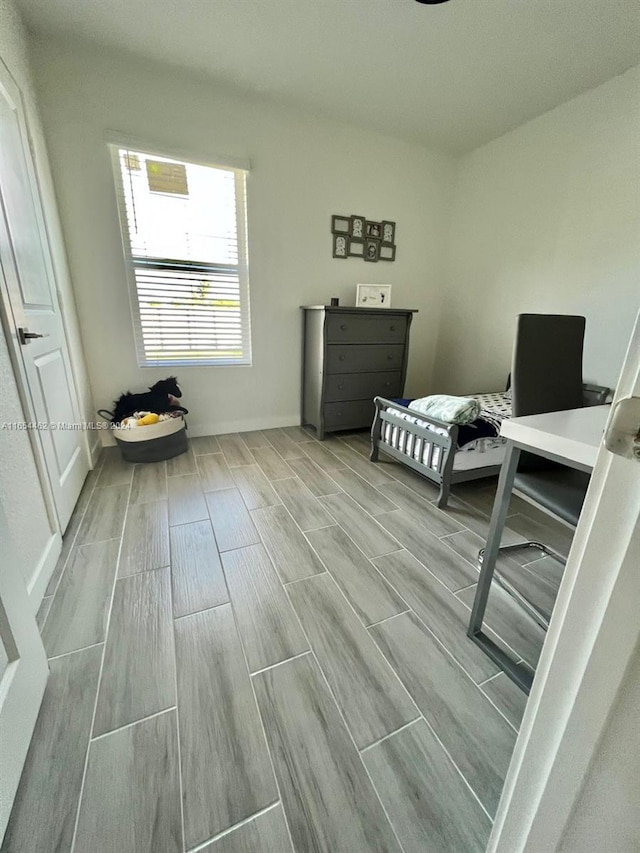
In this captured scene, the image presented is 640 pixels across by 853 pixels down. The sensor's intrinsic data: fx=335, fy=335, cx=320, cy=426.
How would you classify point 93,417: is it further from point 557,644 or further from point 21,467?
point 557,644

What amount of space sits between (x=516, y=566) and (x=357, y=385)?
1847mm

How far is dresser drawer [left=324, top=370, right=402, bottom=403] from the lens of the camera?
9.53 ft

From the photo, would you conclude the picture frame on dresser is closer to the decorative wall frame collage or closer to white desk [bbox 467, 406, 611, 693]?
the decorative wall frame collage

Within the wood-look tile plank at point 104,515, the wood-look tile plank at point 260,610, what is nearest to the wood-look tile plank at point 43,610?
the wood-look tile plank at point 104,515

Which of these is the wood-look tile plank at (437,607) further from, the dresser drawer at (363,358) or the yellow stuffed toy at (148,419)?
the yellow stuffed toy at (148,419)

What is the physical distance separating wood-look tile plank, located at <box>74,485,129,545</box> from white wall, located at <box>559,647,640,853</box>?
6.02ft

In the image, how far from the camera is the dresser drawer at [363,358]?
9.29ft

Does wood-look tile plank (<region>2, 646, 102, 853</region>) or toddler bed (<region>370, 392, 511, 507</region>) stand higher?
toddler bed (<region>370, 392, 511, 507</region>)

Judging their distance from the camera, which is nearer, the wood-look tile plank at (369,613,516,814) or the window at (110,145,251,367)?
the wood-look tile plank at (369,613,516,814)

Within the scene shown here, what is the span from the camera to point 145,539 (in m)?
1.66

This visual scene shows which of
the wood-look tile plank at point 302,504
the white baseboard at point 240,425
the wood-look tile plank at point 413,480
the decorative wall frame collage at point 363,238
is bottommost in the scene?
the wood-look tile plank at point 302,504

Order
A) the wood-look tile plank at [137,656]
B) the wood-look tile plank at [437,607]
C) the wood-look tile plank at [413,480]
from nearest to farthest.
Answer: the wood-look tile plank at [137,656] → the wood-look tile plank at [437,607] → the wood-look tile plank at [413,480]

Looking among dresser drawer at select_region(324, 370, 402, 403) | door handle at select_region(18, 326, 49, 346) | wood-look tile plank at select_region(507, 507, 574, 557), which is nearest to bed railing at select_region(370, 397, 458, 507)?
wood-look tile plank at select_region(507, 507, 574, 557)

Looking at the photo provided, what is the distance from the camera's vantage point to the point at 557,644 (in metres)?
0.45
